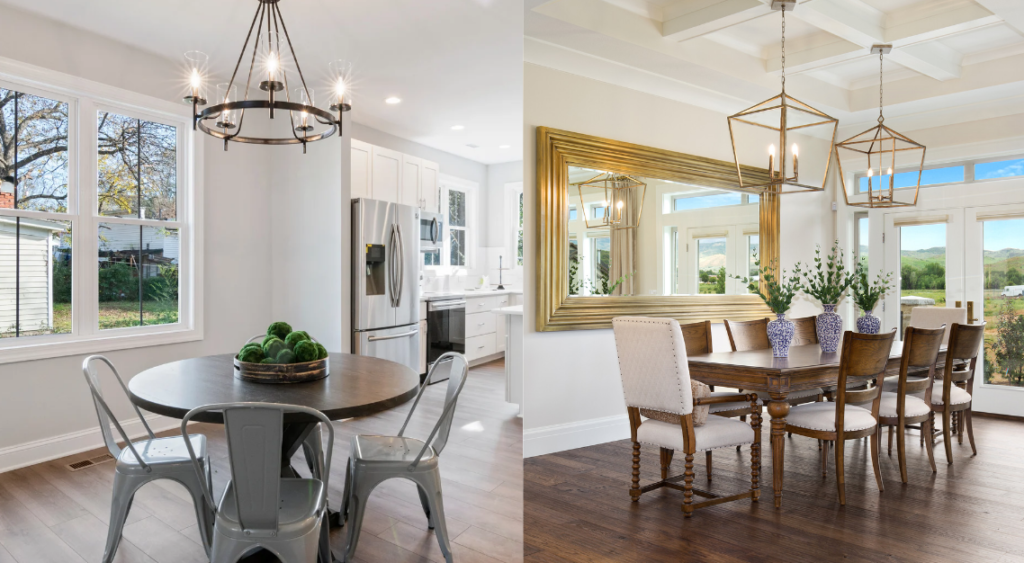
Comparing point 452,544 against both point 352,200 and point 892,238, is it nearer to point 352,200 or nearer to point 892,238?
point 352,200

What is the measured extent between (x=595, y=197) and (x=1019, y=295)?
352 cm

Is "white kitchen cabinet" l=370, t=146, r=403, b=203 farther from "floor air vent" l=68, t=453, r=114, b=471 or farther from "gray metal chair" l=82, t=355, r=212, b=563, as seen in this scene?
"gray metal chair" l=82, t=355, r=212, b=563

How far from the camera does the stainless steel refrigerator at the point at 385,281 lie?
4.64m

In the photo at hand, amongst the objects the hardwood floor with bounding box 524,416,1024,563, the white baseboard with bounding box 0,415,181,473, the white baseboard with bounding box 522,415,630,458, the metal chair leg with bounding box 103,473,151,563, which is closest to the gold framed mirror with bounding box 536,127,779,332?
the white baseboard with bounding box 522,415,630,458

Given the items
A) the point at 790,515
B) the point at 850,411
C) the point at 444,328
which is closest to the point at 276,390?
the point at 790,515

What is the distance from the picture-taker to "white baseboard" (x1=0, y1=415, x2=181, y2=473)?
10.7 feet

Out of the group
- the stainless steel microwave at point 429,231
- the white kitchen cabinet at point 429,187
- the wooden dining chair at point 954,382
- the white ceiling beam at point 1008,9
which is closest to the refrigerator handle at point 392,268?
the stainless steel microwave at point 429,231

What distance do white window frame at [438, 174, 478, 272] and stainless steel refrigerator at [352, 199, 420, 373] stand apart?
5.44ft

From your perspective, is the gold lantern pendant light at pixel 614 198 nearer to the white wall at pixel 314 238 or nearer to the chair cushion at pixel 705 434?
the chair cushion at pixel 705 434

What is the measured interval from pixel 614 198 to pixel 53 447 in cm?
362

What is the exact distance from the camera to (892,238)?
17.8ft

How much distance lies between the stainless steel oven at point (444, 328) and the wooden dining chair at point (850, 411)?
11.0 feet

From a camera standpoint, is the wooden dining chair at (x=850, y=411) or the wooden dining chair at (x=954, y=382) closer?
the wooden dining chair at (x=850, y=411)

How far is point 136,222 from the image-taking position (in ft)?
12.8
